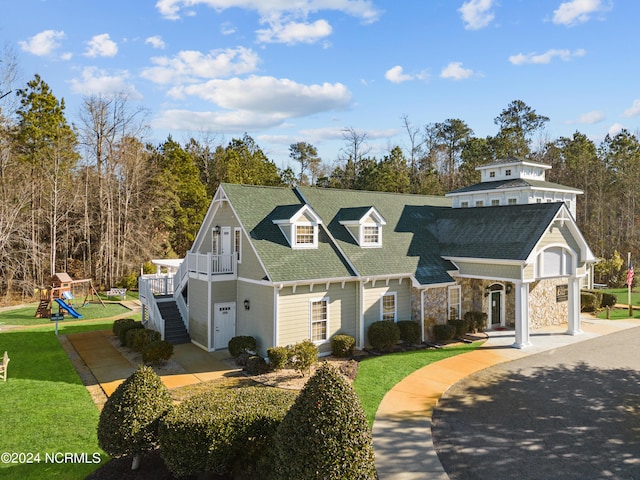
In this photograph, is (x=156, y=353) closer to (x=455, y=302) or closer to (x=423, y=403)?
(x=423, y=403)

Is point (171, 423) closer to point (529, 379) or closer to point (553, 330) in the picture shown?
point (529, 379)

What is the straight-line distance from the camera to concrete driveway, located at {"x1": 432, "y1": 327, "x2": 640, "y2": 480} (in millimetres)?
9656

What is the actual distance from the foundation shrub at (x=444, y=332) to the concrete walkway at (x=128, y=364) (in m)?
9.75

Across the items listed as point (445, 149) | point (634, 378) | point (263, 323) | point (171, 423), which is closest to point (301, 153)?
point (445, 149)

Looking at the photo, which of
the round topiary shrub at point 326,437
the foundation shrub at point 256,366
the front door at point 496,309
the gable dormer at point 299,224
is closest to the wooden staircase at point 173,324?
the foundation shrub at point 256,366

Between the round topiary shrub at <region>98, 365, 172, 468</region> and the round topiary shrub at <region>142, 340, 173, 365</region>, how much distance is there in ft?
26.7

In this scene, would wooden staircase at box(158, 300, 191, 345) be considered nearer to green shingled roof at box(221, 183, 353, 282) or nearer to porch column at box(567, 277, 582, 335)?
green shingled roof at box(221, 183, 353, 282)

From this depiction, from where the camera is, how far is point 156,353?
16672mm

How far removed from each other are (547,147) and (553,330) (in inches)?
2000

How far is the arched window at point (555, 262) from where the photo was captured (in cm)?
2042

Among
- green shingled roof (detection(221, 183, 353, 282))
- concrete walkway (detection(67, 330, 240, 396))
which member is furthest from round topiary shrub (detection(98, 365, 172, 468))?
green shingled roof (detection(221, 183, 353, 282))

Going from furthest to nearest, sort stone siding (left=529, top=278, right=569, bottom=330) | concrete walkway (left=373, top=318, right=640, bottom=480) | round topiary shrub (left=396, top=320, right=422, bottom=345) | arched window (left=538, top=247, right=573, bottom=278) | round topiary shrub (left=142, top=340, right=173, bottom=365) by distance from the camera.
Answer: stone siding (left=529, top=278, right=569, bottom=330)
arched window (left=538, top=247, right=573, bottom=278)
round topiary shrub (left=396, top=320, right=422, bottom=345)
round topiary shrub (left=142, top=340, right=173, bottom=365)
concrete walkway (left=373, top=318, right=640, bottom=480)

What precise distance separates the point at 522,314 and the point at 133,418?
57.1 ft

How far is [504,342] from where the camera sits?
20641mm
